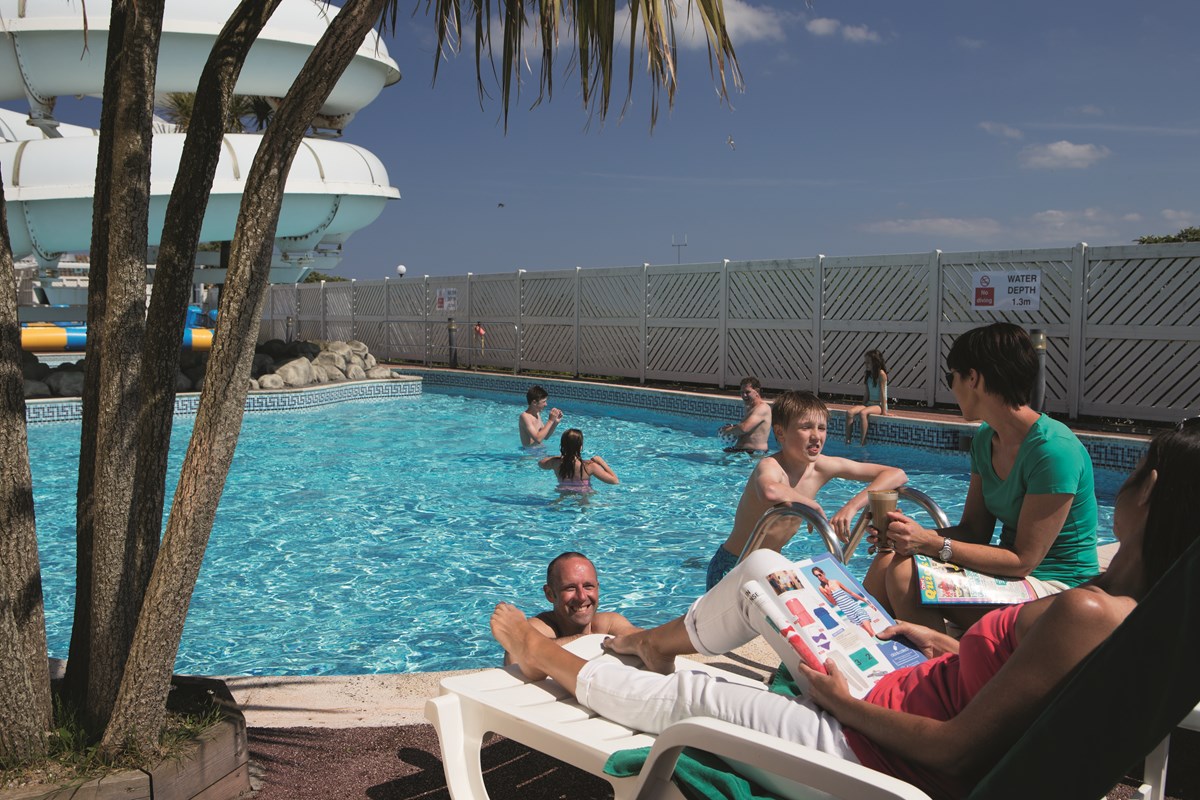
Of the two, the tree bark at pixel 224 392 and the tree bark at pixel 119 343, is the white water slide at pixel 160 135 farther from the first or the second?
the tree bark at pixel 224 392

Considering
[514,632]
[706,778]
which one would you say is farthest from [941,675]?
[514,632]

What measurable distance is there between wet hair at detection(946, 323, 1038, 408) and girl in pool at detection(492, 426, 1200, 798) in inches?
31.0

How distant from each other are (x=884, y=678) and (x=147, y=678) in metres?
1.88

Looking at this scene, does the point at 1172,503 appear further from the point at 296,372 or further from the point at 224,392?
the point at 296,372

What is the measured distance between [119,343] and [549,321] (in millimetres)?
17359

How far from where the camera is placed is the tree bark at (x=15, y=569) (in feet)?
7.78

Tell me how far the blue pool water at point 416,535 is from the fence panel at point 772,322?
8.40 ft

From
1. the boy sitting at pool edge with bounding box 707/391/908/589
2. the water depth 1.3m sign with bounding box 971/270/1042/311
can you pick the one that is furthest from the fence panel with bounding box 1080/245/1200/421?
the boy sitting at pool edge with bounding box 707/391/908/589

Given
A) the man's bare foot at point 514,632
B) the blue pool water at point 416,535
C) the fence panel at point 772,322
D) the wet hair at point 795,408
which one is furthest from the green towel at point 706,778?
the fence panel at point 772,322

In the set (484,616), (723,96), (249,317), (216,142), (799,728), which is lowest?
(484,616)

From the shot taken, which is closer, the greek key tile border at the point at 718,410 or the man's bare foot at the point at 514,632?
the man's bare foot at the point at 514,632

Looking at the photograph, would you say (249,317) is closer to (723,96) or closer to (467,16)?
(467,16)

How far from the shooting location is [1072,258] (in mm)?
12141

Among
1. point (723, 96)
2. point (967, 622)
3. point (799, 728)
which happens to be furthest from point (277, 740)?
point (723, 96)
